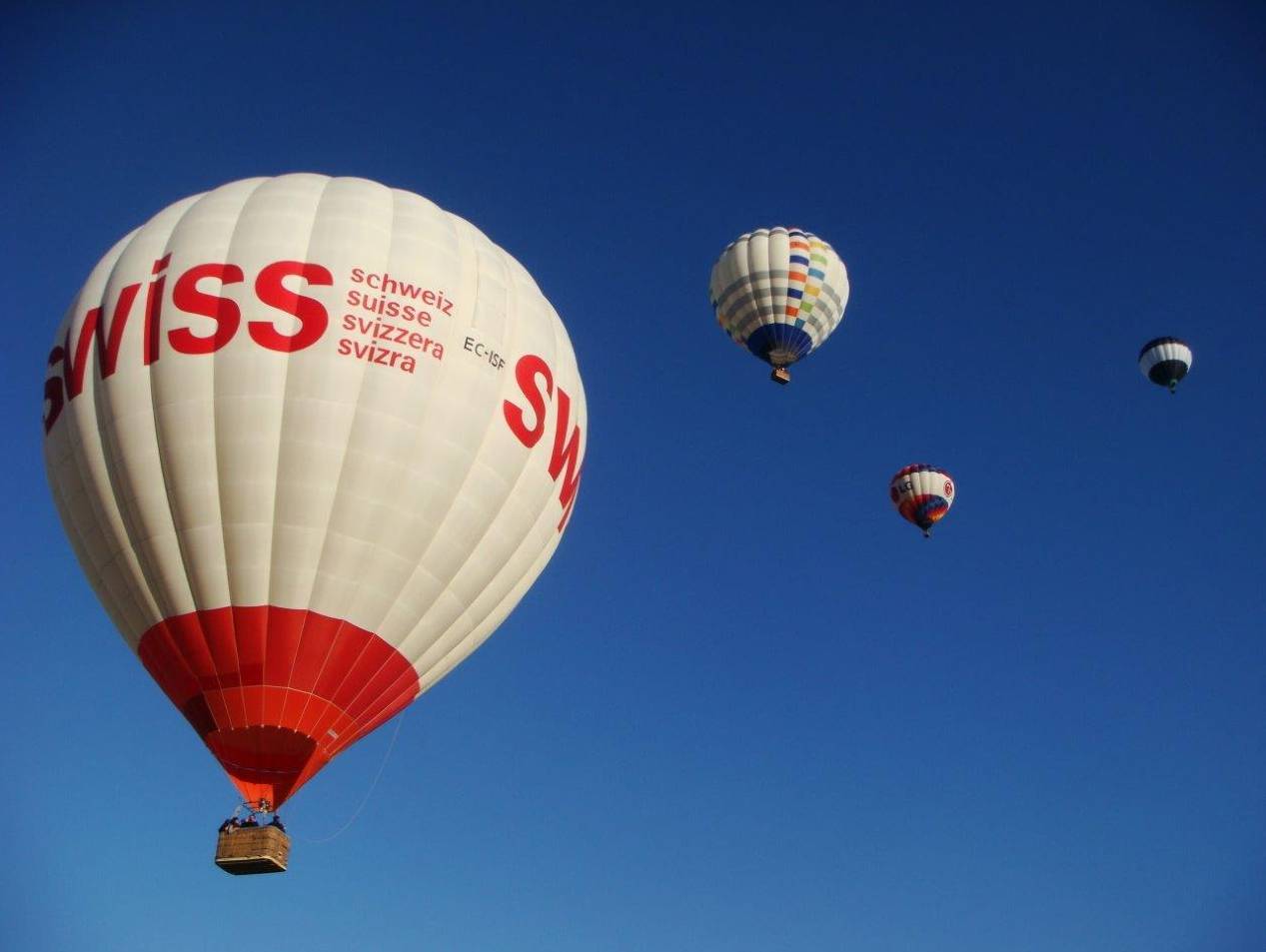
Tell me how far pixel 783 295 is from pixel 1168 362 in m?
13.0


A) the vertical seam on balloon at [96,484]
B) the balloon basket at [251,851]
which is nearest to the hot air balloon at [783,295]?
the vertical seam on balloon at [96,484]

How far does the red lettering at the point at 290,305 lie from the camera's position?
43.2 feet

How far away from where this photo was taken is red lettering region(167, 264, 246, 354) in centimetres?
1316

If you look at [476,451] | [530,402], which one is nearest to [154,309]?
[476,451]

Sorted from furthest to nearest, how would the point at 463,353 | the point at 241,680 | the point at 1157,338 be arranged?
the point at 1157,338
the point at 463,353
the point at 241,680

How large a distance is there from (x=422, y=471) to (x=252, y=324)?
8.46 ft

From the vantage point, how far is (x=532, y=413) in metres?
14.6

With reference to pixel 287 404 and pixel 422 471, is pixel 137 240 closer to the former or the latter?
pixel 287 404

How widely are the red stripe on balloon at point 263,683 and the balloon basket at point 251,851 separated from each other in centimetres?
46

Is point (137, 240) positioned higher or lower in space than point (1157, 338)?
lower

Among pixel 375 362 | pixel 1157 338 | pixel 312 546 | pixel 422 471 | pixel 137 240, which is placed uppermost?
pixel 1157 338

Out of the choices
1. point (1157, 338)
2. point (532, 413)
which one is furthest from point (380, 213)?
point (1157, 338)

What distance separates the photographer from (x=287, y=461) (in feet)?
42.8

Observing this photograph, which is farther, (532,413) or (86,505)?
(532,413)
